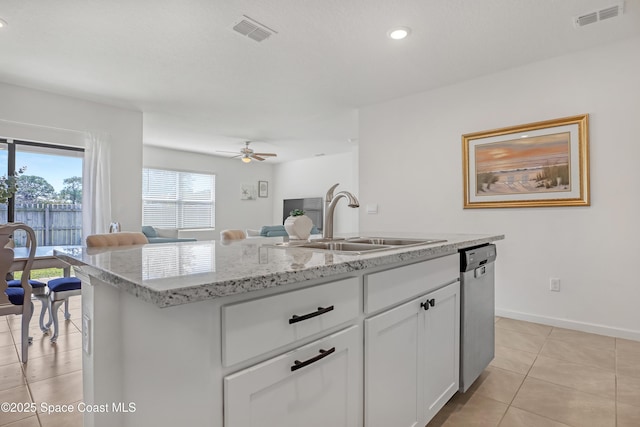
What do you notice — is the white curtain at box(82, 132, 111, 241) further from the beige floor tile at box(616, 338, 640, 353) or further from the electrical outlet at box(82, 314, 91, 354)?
the beige floor tile at box(616, 338, 640, 353)

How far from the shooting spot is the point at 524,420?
1.66 m

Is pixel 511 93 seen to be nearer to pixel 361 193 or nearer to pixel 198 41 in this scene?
pixel 361 193

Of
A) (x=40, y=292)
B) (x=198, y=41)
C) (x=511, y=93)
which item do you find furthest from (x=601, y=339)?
(x=40, y=292)

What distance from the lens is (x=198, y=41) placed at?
2.80 meters

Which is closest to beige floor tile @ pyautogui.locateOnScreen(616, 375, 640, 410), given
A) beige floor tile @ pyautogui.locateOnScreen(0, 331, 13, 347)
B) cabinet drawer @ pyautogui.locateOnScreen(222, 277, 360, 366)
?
cabinet drawer @ pyautogui.locateOnScreen(222, 277, 360, 366)

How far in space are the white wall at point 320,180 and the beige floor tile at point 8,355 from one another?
521 cm

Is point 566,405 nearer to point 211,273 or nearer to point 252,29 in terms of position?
point 211,273

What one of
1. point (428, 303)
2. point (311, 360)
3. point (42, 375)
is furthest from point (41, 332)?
point (428, 303)

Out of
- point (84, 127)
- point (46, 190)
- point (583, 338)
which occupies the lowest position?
point (583, 338)

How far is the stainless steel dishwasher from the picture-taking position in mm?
1713

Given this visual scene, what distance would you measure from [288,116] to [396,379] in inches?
168

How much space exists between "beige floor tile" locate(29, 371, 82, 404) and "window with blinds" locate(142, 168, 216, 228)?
536 centimetres

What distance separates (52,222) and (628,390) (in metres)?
5.86

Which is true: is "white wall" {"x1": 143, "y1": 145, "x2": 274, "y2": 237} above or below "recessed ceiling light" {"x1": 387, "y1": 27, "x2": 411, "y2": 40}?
below
